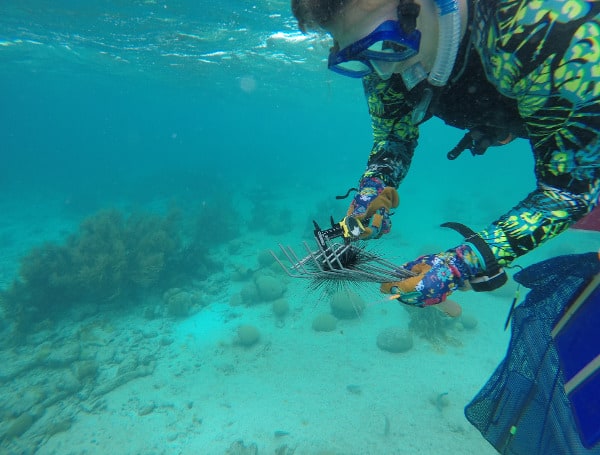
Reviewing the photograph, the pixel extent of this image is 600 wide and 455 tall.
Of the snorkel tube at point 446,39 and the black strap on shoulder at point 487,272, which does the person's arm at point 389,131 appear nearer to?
the snorkel tube at point 446,39

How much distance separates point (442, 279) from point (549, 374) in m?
1.12

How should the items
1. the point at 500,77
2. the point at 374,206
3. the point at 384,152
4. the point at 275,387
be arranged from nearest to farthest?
the point at 500,77
the point at 374,206
the point at 384,152
the point at 275,387

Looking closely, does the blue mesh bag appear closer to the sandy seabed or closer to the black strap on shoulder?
the black strap on shoulder

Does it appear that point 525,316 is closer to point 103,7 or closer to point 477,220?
point 103,7

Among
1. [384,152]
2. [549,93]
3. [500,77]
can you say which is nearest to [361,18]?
[500,77]

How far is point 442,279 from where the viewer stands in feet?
5.08

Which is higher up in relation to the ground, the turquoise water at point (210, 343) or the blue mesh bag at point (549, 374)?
the blue mesh bag at point (549, 374)

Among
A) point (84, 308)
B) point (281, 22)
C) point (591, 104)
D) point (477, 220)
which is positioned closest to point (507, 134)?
point (591, 104)

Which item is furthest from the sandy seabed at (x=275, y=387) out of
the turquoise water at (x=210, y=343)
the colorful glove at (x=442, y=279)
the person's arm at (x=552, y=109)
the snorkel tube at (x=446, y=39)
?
the snorkel tube at (x=446, y=39)

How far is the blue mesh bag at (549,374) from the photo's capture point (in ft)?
4.99

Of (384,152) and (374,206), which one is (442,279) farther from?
(384,152)

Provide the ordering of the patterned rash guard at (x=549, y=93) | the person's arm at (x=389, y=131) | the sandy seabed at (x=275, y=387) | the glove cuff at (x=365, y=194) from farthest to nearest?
the sandy seabed at (x=275, y=387) → the person's arm at (x=389, y=131) → the glove cuff at (x=365, y=194) → the patterned rash guard at (x=549, y=93)

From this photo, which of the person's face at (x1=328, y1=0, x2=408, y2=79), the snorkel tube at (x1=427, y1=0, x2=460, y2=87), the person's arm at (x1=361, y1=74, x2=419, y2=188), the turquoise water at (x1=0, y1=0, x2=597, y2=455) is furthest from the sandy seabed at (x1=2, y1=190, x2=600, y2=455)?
the person's face at (x1=328, y1=0, x2=408, y2=79)

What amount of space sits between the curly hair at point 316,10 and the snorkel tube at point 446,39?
51cm
